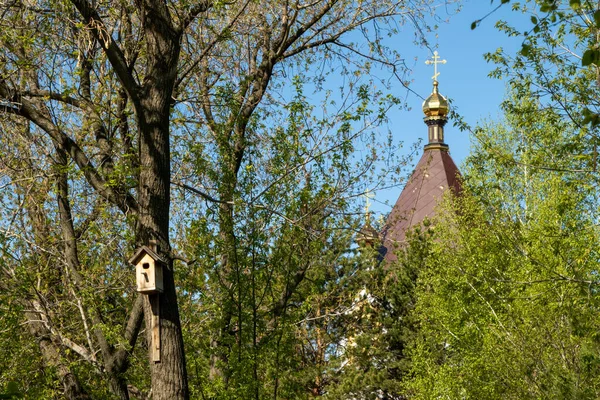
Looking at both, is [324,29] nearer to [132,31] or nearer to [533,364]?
[132,31]

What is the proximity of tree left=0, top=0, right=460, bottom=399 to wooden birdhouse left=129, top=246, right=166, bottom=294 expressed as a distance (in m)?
0.11

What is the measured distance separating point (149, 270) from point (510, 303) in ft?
39.7

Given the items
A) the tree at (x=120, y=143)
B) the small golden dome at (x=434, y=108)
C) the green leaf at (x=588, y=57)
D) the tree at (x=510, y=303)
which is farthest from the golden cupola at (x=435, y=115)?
the green leaf at (x=588, y=57)

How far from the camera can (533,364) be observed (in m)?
16.2

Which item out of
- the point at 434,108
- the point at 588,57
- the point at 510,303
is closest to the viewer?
the point at 588,57

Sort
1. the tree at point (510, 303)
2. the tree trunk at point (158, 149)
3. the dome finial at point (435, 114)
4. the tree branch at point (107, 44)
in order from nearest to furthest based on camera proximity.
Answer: the tree branch at point (107, 44)
the tree trunk at point (158, 149)
the tree at point (510, 303)
the dome finial at point (435, 114)

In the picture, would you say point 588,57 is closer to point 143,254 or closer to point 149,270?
point 149,270

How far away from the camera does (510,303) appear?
722 inches

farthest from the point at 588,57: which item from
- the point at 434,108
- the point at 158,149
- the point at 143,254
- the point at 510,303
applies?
the point at 434,108

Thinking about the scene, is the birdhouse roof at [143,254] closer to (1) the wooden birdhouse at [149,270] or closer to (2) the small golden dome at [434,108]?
(1) the wooden birdhouse at [149,270]

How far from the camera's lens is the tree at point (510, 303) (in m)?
14.5

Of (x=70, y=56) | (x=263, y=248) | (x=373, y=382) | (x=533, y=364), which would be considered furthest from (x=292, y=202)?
(x=373, y=382)

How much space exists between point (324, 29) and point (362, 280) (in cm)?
1176

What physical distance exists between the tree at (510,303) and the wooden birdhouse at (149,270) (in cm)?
527
